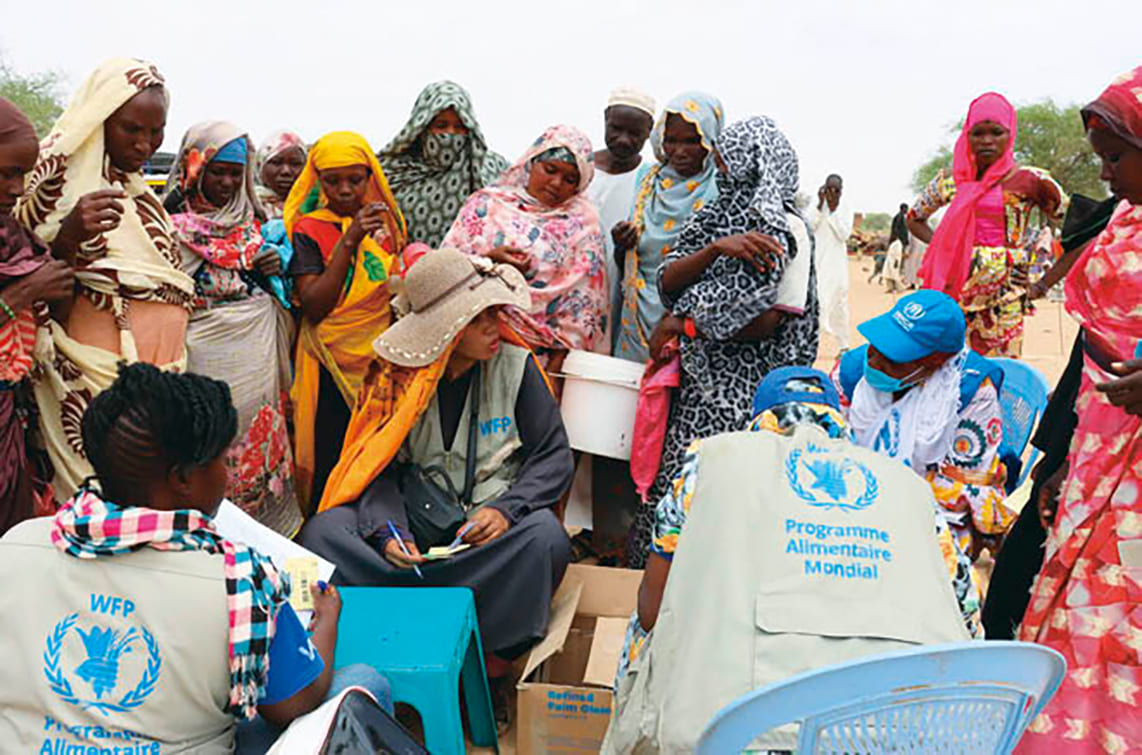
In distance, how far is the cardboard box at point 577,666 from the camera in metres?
2.72

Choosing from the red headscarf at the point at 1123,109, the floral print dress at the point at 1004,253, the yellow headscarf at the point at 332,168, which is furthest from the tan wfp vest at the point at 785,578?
the floral print dress at the point at 1004,253

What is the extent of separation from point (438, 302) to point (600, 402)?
34.7 inches

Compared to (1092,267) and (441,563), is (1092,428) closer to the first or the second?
(1092,267)

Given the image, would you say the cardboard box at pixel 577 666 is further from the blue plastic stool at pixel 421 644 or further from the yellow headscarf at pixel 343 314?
the yellow headscarf at pixel 343 314

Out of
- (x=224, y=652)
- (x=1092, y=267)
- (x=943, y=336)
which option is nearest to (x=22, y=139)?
(x=224, y=652)

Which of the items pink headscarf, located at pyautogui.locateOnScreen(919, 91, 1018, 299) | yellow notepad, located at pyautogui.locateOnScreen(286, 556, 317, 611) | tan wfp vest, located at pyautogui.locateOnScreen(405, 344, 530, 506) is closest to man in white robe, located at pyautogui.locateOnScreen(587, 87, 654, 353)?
tan wfp vest, located at pyautogui.locateOnScreen(405, 344, 530, 506)

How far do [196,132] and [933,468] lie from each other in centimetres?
305

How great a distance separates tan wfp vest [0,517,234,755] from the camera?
161cm

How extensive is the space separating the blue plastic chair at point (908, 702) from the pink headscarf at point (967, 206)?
14.0 feet

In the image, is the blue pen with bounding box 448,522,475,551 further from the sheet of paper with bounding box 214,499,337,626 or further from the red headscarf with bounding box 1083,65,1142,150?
the red headscarf with bounding box 1083,65,1142,150

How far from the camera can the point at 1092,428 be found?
2604 millimetres

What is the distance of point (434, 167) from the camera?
448cm

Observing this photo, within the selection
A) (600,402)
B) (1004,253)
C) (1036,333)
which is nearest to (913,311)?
(600,402)

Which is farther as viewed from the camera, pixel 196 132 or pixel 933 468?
pixel 196 132
